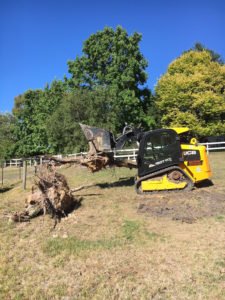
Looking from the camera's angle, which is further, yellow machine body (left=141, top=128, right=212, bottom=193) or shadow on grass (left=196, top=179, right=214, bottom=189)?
shadow on grass (left=196, top=179, right=214, bottom=189)

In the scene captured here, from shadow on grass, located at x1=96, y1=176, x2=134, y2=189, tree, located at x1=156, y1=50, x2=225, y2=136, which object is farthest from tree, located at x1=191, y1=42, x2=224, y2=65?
shadow on grass, located at x1=96, y1=176, x2=134, y2=189

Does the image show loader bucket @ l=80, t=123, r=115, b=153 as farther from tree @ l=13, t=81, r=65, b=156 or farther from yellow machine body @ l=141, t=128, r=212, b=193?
tree @ l=13, t=81, r=65, b=156

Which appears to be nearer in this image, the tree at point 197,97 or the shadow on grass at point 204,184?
the shadow on grass at point 204,184

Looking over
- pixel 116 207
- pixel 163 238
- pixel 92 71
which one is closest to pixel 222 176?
pixel 116 207

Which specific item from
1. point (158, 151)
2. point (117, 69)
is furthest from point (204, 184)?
point (117, 69)

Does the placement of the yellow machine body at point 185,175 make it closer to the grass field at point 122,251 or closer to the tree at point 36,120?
the grass field at point 122,251

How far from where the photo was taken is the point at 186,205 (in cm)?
838

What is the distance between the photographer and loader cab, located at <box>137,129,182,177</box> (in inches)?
390

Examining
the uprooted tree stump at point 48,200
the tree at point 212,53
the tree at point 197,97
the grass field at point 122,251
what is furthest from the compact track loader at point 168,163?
the tree at point 212,53

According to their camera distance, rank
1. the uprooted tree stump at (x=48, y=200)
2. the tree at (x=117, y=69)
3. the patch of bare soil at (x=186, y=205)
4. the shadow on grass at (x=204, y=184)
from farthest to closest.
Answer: the tree at (x=117, y=69)
the shadow on grass at (x=204, y=184)
the uprooted tree stump at (x=48, y=200)
the patch of bare soil at (x=186, y=205)

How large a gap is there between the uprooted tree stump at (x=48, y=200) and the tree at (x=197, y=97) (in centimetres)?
2545

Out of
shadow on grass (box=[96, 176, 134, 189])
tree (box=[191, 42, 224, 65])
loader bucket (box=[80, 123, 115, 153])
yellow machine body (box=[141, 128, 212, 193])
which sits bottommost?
shadow on grass (box=[96, 176, 134, 189])

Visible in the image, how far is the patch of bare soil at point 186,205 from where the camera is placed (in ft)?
25.2

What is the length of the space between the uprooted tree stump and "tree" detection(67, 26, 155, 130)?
21.6 meters
